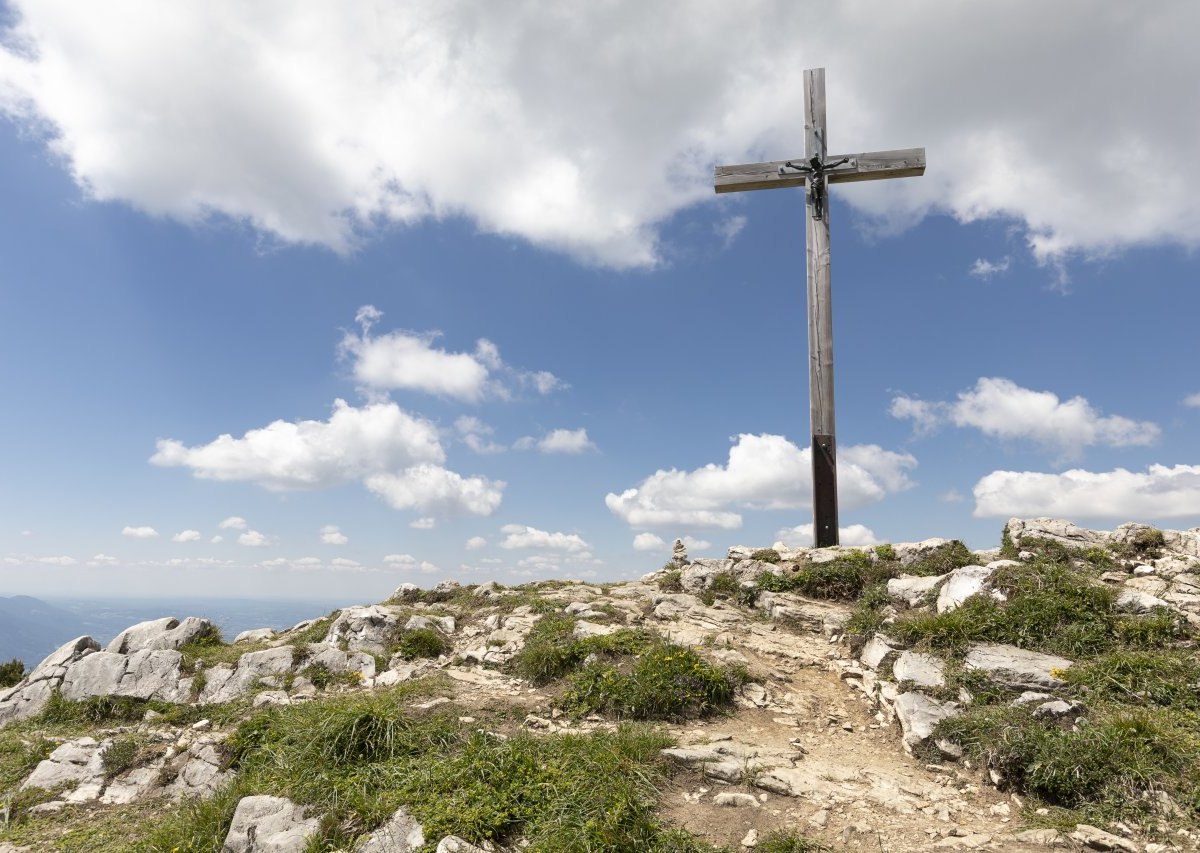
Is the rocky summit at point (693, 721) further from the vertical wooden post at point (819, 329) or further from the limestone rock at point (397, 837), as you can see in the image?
the vertical wooden post at point (819, 329)

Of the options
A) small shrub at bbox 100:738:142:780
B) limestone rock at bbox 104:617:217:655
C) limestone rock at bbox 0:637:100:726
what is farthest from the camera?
limestone rock at bbox 104:617:217:655

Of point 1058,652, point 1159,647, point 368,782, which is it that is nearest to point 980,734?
point 1058,652

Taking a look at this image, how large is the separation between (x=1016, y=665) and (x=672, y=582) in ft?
29.1

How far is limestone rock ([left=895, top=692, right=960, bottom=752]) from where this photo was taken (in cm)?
816

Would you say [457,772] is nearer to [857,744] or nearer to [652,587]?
[857,744]

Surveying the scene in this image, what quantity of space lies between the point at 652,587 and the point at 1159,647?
10707mm

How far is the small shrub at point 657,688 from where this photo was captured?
9203mm

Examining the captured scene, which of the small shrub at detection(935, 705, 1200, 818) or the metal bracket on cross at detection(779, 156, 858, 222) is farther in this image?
the metal bracket on cross at detection(779, 156, 858, 222)

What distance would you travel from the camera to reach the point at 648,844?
5930 mm

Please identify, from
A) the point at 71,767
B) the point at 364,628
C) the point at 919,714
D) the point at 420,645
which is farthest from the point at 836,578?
the point at 71,767

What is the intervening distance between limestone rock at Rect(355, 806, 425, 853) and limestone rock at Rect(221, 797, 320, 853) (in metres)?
0.78

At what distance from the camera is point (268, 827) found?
7027 mm

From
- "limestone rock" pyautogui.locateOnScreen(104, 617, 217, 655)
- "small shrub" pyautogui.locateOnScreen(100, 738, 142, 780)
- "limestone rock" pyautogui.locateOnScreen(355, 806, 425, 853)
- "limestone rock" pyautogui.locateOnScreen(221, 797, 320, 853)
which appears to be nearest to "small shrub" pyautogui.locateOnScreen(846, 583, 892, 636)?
"limestone rock" pyautogui.locateOnScreen(355, 806, 425, 853)

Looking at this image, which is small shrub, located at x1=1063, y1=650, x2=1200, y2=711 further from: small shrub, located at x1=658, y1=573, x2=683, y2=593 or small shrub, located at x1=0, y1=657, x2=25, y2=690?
small shrub, located at x1=0, y1=657, x2=25, y2=690
